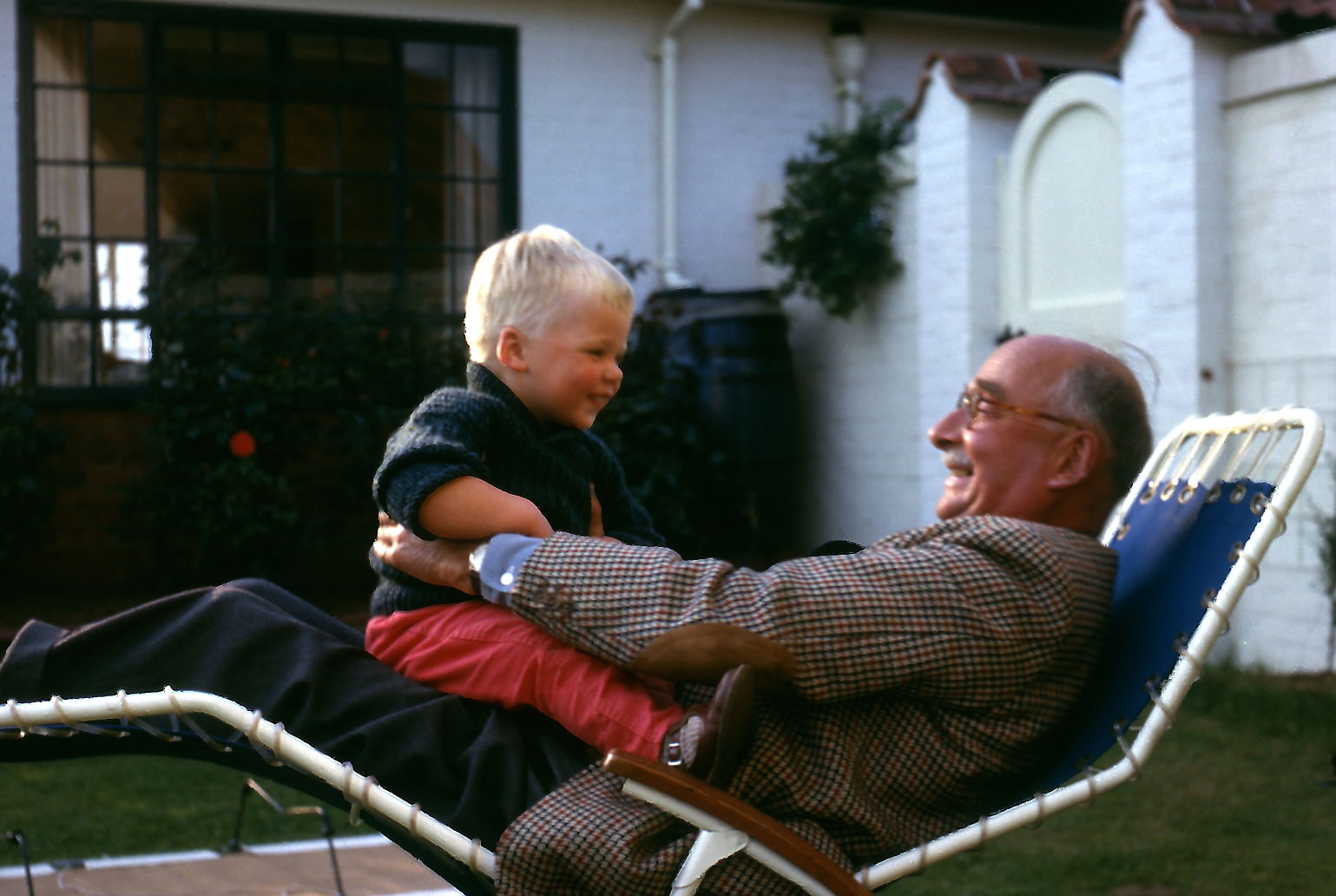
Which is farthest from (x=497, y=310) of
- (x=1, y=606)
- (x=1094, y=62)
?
(x=1094, y=62)

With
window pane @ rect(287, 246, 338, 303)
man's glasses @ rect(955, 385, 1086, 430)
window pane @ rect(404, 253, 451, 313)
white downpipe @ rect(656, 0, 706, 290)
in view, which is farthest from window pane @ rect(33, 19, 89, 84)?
man's glasses @ rect(955, 385, 1086, 430)

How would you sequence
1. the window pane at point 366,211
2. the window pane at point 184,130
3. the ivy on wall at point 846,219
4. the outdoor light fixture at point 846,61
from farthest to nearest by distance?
the outdoor light fixture at point 846,61 < the window pane at point 366,211 < the window pane at point 184,130 < the ivy on wall at point 846,219

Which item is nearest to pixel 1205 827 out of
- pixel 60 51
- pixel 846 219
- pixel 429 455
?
pixel 429 455

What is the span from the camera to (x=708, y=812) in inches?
63.9

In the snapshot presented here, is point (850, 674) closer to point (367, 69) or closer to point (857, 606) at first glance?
point (857, 606)

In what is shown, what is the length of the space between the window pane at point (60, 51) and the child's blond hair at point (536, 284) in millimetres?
6433

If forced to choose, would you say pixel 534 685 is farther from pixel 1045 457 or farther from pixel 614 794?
pixel 1045 457

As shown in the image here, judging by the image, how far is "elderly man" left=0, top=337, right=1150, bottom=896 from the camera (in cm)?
171

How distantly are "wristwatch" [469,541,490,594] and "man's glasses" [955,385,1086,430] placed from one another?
28.6 inches

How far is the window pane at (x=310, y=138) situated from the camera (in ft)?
26.5

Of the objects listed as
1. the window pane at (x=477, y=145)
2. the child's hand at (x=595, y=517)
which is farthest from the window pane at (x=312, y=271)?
the child's hand at (x=595, y=517)

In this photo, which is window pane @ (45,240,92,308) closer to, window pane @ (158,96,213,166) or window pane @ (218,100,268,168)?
window pane @ (158,96,213,166)

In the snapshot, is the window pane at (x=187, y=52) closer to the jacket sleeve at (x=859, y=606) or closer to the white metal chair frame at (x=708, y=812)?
the white metal chair frame at (x=708, y=812)

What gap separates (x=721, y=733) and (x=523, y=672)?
1.29ft
